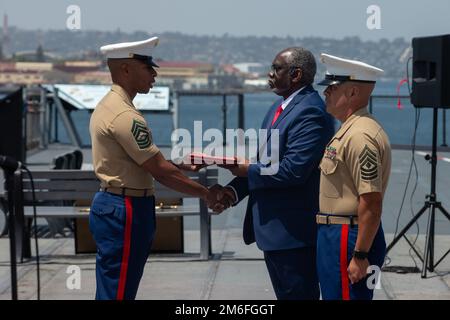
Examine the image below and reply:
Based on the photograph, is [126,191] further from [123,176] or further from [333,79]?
[333,79]

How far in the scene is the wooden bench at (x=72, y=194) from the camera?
9.52 metres

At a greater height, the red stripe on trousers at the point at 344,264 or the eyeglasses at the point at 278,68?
the eyeglasses at the point at 278,68

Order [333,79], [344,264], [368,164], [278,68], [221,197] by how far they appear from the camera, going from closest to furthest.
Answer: [368,164] < [344,264] < [333,79] < [278,68] < [221,197]

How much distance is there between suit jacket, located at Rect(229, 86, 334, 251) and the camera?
5703mm

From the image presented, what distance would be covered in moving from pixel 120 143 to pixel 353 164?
135 cm

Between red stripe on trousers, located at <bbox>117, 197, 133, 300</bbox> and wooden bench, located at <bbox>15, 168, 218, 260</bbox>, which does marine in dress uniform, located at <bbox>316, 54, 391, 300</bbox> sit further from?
wooden bench, located at <bbox>15, 168, 218, 260</bbox>

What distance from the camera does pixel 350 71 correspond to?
5289 mm

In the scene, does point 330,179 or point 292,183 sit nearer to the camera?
point 330,179

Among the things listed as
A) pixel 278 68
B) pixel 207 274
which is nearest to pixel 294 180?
pixel 278 68

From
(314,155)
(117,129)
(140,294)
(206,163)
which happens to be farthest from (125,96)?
(140,294)

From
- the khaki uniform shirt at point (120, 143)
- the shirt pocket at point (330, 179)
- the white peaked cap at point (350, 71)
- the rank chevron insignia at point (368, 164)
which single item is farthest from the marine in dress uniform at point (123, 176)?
the rank chevron insignia at point (368, 164)

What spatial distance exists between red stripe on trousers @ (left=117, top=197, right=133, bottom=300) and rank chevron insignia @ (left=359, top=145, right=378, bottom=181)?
1.42 m

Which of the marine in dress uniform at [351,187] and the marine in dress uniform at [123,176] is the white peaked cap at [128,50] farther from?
the marine in dress uniform at [351,187]

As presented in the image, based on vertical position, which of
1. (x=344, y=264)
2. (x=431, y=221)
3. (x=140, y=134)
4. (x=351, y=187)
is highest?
(x=140, y=134)
